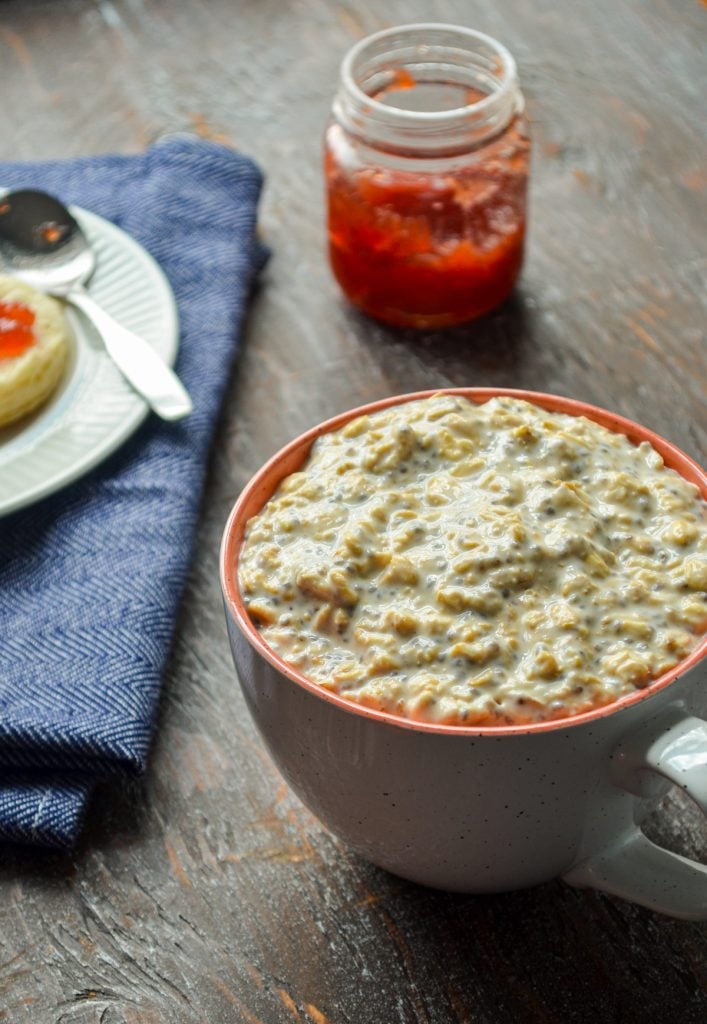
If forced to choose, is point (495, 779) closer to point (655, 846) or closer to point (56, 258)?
point (655, 846)

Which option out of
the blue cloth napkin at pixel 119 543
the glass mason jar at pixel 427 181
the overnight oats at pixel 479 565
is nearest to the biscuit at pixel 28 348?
the blue cloth napkin at pixel 119 543

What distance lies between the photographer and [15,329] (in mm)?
1410

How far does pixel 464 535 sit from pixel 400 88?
0.86m

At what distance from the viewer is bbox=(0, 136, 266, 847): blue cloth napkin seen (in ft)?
3.46

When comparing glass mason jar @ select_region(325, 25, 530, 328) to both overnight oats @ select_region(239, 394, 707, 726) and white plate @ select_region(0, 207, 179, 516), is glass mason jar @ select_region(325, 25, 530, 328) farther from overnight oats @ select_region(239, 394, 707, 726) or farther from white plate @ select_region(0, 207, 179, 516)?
overnight oats @ select_region(239, 394, 707, 726)

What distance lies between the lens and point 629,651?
82 centimetres

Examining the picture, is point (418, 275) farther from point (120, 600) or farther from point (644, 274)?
point (120, 600)

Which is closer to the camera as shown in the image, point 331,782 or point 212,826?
point 331,782

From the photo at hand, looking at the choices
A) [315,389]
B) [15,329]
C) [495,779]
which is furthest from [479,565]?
[15,329]

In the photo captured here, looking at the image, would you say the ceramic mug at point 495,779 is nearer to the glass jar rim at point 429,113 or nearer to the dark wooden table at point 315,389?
the dark wooden table at point 315,389

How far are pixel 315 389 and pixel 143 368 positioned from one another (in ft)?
0.66

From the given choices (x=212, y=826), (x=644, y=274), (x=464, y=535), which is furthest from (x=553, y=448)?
(x=644, y=274)

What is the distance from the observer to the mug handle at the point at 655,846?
78 cm

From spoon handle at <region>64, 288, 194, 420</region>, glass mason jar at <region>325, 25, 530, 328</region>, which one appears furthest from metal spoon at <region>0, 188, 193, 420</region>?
glass mason jar at <region>325, 25, 530, 328</region>
